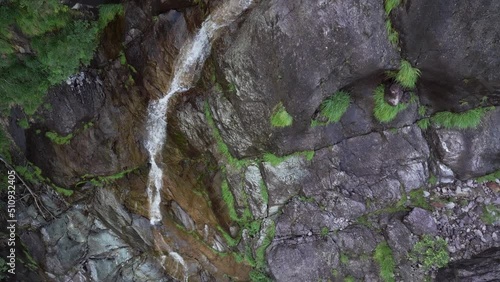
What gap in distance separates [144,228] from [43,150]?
10.1 feet

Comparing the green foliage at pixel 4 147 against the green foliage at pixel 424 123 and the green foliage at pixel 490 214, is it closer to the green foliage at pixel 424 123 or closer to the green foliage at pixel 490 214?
the green foliage at pixel 424 123

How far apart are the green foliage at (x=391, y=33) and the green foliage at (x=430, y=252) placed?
3.84m

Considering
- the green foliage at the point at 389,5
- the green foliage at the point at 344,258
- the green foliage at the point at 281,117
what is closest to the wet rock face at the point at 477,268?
the green foliage at the point at 344,258

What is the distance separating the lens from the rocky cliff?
5.80 m

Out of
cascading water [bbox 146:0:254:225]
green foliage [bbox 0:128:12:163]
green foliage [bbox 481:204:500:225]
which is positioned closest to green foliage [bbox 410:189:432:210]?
green foliage [bbox 481:204:500:225]

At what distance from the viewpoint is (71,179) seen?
8.56m

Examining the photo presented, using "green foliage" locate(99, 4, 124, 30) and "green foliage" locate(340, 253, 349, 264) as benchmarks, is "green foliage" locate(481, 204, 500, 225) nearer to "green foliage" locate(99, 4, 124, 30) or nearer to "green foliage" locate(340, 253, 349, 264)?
"green foliage" locate(340, 253, 349, 264)

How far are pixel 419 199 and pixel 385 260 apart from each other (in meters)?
1.45

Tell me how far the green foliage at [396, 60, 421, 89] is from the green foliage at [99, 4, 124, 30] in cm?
550

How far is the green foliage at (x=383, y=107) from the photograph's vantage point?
255 inches

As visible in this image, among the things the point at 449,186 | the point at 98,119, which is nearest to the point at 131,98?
the point at 98,119

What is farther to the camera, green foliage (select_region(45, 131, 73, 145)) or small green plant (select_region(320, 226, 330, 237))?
green foliage (select_region(45, 131, 73, 145))

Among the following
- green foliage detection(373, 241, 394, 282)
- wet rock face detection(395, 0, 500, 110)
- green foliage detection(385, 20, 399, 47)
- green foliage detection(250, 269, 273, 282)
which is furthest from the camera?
green foliage detection(250, 269, 273, 282)

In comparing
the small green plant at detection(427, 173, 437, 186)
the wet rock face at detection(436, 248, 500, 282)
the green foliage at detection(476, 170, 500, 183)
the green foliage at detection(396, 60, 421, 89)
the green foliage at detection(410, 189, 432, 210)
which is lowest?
the wet rock face at detection(436, 248, 500, 282)
